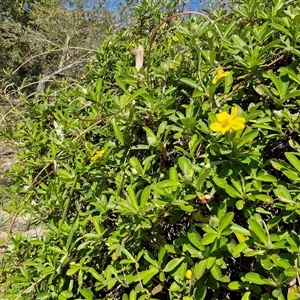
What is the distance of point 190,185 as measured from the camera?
76 centimetres

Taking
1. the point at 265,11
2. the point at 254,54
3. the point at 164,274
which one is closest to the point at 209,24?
the point at 265,11

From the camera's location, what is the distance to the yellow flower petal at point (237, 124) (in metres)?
0.73

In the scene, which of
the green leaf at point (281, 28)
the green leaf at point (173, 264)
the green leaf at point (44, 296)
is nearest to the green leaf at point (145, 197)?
the green leaf at point (173, 264)

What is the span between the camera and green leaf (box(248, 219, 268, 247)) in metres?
0.68

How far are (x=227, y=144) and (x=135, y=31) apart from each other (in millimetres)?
1260

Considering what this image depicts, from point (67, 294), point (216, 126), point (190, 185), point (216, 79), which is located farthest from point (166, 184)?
point (67, 294)

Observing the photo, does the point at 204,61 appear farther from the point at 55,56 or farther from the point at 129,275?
the point at 55,56

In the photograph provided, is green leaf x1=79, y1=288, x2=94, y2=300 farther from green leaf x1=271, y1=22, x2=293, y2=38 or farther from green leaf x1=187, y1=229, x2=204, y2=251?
green leaf x1=271, y1=22, x2=293, y2=38

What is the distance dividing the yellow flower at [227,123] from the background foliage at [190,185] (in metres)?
0.02

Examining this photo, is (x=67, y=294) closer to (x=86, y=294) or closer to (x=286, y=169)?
(x=86, y=294)

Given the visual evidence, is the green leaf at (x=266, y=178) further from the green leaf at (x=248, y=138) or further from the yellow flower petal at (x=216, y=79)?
the yellow flower petal at (x=216, y=79)

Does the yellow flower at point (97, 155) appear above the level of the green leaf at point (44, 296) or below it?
above

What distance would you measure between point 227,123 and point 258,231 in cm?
21

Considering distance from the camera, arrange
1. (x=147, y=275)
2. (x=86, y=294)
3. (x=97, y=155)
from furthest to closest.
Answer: (x=97, y=155), (x=86, y=294), (x=147, y=275)
